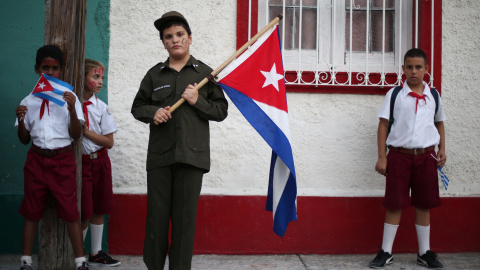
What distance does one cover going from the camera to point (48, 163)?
13.4 feet

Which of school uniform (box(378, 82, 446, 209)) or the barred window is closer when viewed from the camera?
school uniform (box(378, 82, 446, 209))

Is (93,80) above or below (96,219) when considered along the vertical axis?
above

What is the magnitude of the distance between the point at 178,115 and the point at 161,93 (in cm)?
20

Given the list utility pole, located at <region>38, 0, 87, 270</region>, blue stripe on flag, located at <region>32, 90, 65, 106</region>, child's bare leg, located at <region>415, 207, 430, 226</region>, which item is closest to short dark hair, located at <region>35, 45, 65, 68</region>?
utility pole, located at <region>38, 0, 87, 270</region>

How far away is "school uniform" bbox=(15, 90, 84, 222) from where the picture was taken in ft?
13.4

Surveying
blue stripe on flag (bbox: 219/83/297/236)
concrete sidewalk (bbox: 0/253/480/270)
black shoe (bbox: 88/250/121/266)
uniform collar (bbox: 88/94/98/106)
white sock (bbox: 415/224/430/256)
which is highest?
uniform collar (bbox: 88/94/98/106)

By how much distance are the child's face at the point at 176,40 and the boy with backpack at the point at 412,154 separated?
194 centimetres

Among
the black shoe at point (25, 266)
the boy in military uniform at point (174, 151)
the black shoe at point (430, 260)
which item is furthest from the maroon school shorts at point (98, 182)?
the black shoe at point (430, 260)

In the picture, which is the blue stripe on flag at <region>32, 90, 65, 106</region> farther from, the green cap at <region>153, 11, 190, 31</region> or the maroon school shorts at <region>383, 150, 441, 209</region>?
the maroon school shorts at <region>383, 150, 441, 209</region>

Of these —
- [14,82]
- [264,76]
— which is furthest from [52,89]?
[264,76]

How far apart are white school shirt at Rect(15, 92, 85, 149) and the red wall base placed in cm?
103

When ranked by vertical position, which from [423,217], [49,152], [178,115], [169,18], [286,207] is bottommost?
[423,217]

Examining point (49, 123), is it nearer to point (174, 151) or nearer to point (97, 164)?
point (97, 164)

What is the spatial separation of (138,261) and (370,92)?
258 cm
